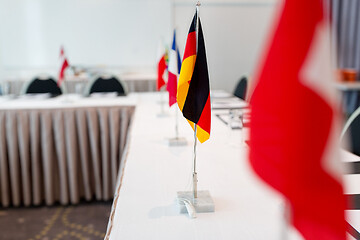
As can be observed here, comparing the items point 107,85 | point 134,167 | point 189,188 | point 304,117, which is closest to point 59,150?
point 107,85

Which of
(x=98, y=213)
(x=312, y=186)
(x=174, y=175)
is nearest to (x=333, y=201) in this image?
(x=312, y=186)

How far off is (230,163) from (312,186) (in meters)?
0.92

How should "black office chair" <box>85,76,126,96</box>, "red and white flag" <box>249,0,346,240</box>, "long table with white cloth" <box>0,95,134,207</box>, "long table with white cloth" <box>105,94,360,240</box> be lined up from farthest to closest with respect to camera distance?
"black office chair" <box>85,76,126,96</box>, "long table with white cloth" <box>0,95,134,207</box>, "long table with white cloth" <box>105,94,360,240</box>, "red and white flag" <box>249,0,346,240</box>

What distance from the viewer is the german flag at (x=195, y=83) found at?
1023 millimetres

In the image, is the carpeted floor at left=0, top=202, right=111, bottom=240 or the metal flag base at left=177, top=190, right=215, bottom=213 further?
the carpeted floor at left=0, top=202, right=111, bottom=240

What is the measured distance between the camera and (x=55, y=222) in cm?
232

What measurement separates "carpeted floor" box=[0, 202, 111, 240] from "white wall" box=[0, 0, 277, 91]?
10.9ft

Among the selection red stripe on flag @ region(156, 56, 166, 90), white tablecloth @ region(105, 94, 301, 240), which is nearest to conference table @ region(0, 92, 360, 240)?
white tablecloth @ region(105, 94, 301, 240)

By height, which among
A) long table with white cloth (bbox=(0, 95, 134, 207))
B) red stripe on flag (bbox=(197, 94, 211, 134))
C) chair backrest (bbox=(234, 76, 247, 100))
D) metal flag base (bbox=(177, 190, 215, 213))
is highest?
red stripe on flag (bbox=(197, 94, 211, 134))

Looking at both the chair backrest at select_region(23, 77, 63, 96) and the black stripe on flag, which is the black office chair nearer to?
the chair backrest at select_region(23, 77, 63, 96)

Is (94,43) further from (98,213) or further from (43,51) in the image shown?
(98,213)

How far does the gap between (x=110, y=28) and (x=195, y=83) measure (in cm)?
465

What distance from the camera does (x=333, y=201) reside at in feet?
1.58

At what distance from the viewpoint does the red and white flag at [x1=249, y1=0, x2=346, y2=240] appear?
46 centimetres
